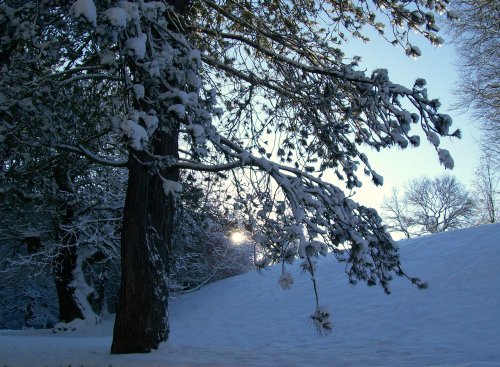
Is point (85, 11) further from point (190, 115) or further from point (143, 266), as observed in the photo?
point (143, 266)

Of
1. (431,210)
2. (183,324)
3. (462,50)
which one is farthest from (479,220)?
(183,324)

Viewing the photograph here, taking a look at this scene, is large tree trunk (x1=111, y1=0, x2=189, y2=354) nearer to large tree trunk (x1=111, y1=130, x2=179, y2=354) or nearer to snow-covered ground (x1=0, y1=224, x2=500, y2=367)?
large tree trunk (x1=111, y1=130, x2=179, y2=354)

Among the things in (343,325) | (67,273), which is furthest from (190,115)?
(67,273)

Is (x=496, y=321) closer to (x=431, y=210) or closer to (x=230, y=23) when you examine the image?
(x=230, y=23)

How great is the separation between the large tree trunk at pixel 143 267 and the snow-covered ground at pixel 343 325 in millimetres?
308

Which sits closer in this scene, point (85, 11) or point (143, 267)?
point (85, 11)

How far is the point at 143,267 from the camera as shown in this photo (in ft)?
21.2

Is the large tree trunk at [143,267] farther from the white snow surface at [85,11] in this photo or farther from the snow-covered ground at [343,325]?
the white snow surface at [85,11]

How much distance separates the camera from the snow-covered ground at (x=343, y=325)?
22.3 feet

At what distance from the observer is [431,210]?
40594mm

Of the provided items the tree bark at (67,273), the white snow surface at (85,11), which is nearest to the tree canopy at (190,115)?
the white snow surface at (85,11)

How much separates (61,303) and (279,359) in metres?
11.9

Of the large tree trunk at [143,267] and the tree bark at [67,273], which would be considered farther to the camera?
the tree bark at [67,273]

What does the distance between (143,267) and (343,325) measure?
302 inches
